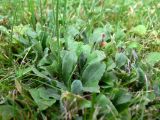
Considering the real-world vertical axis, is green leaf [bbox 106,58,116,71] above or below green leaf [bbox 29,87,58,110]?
above

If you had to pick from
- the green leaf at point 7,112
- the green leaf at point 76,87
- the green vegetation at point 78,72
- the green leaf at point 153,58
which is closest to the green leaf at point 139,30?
the green vegetation at point 78,72

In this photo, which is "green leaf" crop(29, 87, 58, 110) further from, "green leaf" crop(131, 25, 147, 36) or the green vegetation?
"green leaf" crop(131, 25, 147, 36)

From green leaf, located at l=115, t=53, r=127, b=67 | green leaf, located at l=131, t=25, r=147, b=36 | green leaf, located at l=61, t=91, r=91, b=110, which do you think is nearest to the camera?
green leaf, located at l=61, t=91, r=91, b=110

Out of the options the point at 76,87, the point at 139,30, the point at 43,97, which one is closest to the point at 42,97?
the point at 43,97

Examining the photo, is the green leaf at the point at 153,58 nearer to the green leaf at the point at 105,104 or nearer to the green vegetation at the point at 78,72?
the green vegetation at the point at 78,72

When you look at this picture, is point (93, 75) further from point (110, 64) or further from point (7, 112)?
point (7, 112)

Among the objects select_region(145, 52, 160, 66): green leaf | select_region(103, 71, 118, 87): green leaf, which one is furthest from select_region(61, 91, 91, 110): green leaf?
select_region(145, 52, 160, 66): green leaf

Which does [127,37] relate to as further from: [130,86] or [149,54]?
[130,86]
